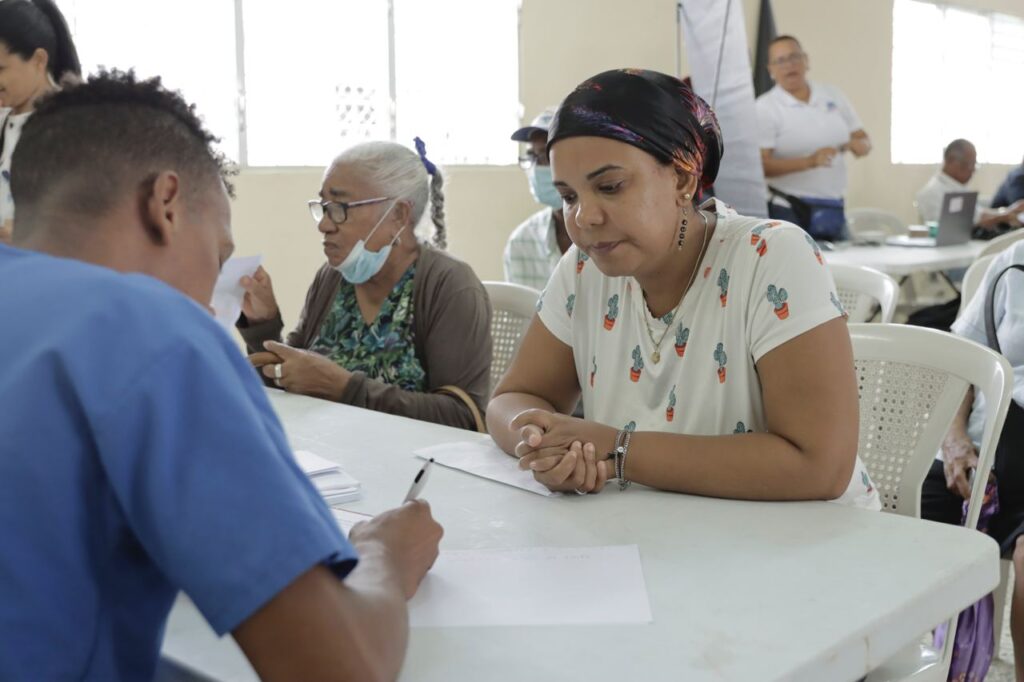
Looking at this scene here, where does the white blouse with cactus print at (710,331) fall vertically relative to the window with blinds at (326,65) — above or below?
below

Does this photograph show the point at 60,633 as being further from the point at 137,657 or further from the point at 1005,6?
the point at 1005,6

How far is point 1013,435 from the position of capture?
6.91ft

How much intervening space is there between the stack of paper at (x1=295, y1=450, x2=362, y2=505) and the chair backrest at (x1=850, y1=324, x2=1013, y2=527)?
979 mm

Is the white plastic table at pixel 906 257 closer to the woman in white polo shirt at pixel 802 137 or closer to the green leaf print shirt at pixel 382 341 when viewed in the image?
the woman in white polo shirt at pixel 802 137

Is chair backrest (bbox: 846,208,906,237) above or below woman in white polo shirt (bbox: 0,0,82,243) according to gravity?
below

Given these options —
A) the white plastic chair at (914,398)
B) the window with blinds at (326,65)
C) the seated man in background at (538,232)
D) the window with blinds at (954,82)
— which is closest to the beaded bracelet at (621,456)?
the white plastic chair at (914,398)

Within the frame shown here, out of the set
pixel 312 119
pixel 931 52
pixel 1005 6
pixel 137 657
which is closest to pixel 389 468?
pixel 137 657

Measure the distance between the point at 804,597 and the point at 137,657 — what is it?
2.16 ft

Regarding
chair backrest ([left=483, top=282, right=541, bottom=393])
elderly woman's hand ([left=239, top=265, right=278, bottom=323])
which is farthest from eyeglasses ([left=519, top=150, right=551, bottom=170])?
Answer: elderly woman's hand ([left=239, top=265, right=278, bottom=323])

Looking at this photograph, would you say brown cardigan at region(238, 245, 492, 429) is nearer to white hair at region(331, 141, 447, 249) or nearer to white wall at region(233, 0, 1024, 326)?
white hair at region(331, 141, 447, 249)

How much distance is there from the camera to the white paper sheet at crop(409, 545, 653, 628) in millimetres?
1018

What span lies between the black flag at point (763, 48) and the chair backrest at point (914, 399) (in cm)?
577

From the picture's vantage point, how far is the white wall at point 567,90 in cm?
509

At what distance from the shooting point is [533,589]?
109cm
